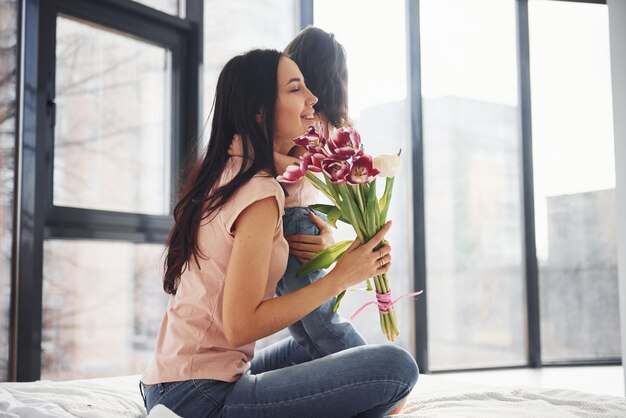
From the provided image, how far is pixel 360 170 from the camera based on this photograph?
1.28 metres

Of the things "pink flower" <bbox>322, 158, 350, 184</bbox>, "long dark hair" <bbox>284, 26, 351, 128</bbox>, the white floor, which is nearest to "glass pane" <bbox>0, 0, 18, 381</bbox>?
"long dark hair" <bbox>284, 26, 351, 128</bbox>

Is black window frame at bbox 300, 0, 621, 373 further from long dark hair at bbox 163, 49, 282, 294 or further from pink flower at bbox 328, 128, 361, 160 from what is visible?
pink flower at bbox 328, 128, 361, 160

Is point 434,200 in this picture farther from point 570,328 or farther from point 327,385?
point 327,385

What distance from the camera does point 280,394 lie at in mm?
1199

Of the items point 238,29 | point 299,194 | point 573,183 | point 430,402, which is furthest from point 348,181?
point 573,183

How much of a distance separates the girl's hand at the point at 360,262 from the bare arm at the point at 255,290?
0.09 ft

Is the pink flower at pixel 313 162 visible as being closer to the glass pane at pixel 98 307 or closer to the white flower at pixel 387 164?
the white flower at pixel 387 164

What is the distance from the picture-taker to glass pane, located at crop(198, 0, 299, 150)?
138 inches

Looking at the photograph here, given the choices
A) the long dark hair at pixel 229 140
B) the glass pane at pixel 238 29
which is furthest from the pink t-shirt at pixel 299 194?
the glass pane at pixel 238 29

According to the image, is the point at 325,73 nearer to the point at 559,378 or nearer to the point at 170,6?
the point at 170,6

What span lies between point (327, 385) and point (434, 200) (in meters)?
2.99

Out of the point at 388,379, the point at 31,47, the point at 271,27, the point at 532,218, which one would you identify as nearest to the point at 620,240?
the point at 532,218

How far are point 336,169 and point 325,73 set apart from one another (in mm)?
809

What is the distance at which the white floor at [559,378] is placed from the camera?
11.4 ft
